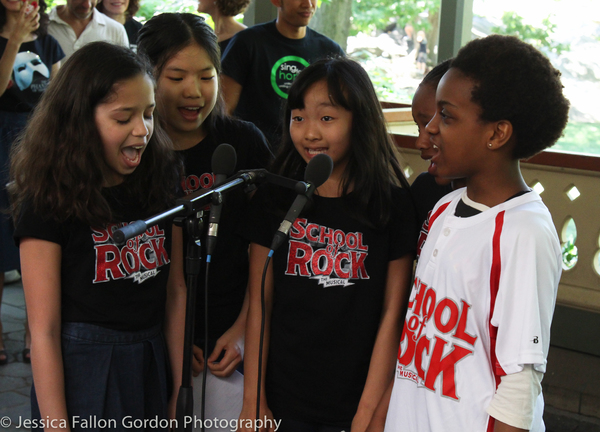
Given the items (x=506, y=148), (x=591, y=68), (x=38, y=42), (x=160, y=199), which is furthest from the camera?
(x=591, y=68)

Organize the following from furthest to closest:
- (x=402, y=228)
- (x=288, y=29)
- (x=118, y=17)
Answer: (x=118, y=17) → (x=288, y=29) → (x=402, y=228)

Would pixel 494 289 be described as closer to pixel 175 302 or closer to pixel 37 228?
pixel 175 302

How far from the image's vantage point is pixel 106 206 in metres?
1.81

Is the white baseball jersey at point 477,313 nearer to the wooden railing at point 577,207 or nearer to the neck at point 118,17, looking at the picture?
the wooden railing at point 577,207

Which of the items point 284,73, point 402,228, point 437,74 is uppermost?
point 284,73

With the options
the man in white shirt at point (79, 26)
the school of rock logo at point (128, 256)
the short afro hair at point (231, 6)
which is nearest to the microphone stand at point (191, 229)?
the school of rock logo at point (128, 256)

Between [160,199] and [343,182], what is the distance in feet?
1.86

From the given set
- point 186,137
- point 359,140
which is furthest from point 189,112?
point 359,140

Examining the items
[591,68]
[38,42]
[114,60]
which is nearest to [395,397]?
[114,60]

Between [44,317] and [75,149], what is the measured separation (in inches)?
Result: 18.7

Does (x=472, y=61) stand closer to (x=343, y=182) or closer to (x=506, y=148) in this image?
(x=506, y=148)

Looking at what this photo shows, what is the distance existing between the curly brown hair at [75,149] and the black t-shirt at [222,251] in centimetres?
25

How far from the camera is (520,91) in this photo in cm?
155

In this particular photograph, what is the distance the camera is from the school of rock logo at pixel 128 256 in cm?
181
